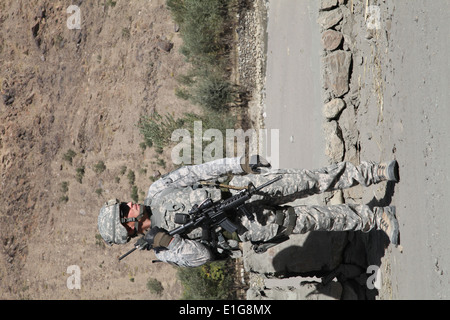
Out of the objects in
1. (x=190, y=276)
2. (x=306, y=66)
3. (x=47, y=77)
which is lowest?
(x=190, y=276)

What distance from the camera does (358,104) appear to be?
5984 millimetres

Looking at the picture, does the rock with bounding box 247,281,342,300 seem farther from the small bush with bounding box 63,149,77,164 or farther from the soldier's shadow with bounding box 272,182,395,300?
the small bush with bounding box 63,149,77,164

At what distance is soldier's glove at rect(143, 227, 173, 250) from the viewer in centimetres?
408

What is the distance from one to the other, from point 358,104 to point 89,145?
22.4 ft

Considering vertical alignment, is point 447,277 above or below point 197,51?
below

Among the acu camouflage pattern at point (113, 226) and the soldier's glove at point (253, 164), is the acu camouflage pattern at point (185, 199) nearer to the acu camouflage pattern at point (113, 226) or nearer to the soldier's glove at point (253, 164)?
the soldier's glove at point (253, 164)

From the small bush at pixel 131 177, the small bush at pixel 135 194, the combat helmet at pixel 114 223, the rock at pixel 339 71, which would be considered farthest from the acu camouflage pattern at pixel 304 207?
the small bush at pixel 131 177

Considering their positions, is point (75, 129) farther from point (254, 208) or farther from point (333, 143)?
point (254, 208)

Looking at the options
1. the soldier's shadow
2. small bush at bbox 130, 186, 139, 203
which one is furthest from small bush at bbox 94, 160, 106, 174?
the soldier's shadow

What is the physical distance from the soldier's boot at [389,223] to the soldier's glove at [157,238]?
2147 mm

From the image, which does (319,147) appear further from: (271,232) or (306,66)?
(271,232)

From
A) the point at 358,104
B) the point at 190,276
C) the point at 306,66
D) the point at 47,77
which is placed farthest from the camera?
the point at 47,77

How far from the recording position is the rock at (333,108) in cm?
618

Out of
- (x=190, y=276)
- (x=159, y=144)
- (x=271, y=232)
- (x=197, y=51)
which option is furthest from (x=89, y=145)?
(x=271, y=232)
